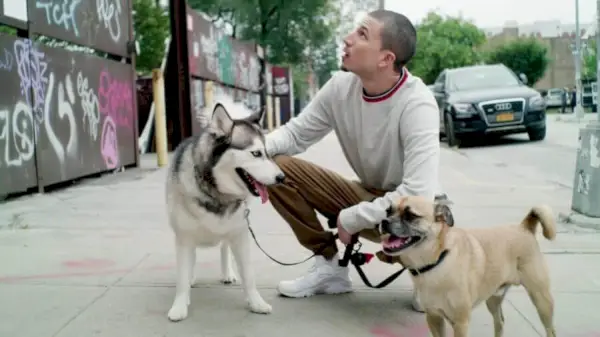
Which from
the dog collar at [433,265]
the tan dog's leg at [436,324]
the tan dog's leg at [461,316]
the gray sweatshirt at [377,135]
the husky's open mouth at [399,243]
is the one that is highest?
the gray sweatshirt at [377,135]

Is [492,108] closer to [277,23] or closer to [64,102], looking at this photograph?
[64,102]

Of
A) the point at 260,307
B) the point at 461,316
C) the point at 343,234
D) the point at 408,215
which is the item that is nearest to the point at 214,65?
the point at 260,307

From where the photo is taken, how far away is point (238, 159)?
3375 mm

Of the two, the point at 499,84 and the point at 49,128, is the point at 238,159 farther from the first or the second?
the point at 499,84

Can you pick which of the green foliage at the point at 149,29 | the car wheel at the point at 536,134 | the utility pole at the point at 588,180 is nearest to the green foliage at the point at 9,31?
the utility pole at the point at 588,180

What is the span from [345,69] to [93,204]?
478cm

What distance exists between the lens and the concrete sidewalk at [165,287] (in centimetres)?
341

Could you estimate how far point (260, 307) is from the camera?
3.64 meters

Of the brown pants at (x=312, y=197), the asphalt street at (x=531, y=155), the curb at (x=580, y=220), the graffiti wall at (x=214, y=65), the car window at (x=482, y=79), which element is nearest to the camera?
the brown pants at (x=312, y=197)

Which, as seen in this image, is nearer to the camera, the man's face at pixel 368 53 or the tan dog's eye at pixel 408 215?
the tan dog's eye at pixel 408 215

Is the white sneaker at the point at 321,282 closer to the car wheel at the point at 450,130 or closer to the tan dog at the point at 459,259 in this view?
the tan dog at the point at 459,259

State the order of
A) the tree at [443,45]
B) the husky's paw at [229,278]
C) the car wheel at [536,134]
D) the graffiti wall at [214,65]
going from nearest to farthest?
the husky's paw at [229,278], the graffiti wall at [214,65], the car wheel at [536,134], the tree at [443,45]

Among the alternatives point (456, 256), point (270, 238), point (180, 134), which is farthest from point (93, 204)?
point (180, 134)

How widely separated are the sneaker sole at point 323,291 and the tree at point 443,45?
59.7m
